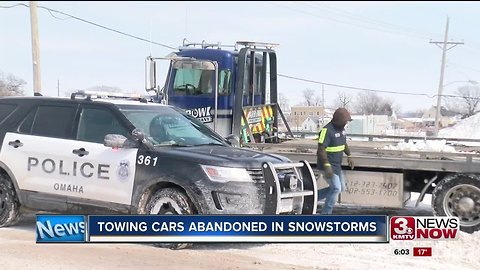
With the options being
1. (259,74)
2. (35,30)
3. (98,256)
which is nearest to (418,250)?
(98,256)

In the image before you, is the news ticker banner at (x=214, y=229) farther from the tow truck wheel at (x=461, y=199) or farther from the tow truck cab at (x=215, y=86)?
the tow truck cab at (x=215, y=86)

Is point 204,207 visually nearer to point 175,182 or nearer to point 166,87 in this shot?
point 175,182

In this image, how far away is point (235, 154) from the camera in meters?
7.09

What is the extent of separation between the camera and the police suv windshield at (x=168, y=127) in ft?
24.1

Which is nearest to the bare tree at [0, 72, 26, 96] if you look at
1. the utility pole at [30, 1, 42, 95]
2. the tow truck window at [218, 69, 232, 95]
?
the utility pole at [30, 1, 42, 95]

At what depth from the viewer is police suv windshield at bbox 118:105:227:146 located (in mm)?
7336

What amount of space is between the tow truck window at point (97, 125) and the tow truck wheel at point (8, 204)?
1186 mm

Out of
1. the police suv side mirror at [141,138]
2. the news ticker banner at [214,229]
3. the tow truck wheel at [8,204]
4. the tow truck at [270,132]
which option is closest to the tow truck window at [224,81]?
the tow truck at [270,132]

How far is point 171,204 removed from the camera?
6688mm

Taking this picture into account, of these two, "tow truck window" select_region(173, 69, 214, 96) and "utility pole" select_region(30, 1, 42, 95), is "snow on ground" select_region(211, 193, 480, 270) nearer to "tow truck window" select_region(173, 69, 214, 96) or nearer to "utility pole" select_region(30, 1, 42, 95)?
"tow truck window" select_region(173, 69, 214, 96)

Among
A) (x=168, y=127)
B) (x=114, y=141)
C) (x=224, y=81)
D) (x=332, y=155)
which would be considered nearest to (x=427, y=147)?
(x=332, y=155)

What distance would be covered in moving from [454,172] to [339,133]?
5.58 ft

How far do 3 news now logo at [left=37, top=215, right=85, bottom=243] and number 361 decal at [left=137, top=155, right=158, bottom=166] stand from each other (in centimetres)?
100

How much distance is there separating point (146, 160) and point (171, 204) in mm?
590
